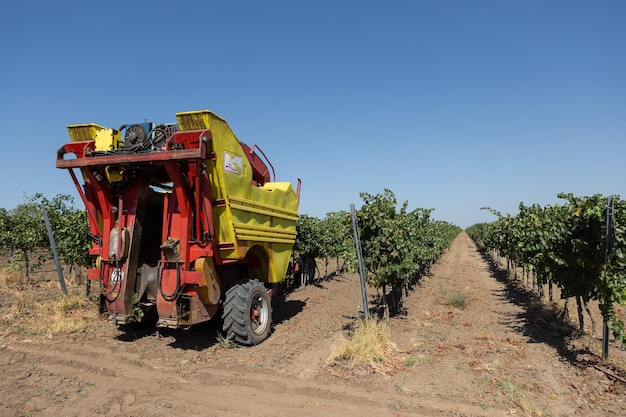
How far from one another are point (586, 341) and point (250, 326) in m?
6.10

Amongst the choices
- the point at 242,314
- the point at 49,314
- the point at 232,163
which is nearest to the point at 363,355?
the point at 242,314

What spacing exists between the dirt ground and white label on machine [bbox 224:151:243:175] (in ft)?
10.1

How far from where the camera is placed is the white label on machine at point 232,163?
6453mm

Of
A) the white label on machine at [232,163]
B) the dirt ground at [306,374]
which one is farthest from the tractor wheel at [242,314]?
the white label on machine at [232,163]

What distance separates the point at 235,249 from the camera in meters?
6.50

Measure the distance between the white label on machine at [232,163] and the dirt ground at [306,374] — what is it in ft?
10.1

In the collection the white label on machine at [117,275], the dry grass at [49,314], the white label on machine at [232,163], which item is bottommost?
the dry grass at [49,314]

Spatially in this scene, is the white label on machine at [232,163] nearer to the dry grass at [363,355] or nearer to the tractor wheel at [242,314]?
the tractor wheel at [242,314]

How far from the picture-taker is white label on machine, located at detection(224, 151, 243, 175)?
645 centimetres

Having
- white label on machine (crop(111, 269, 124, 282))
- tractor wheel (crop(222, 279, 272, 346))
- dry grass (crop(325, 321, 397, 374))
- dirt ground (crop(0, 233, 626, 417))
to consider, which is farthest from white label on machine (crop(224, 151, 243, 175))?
dry grass (crop(325, 321, 397, 374))

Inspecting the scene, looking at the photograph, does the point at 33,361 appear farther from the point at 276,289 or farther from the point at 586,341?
the point at 586,341

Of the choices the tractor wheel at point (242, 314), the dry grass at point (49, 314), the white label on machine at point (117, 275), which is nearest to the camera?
the white label on machine at point (117, 275)

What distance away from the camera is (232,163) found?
6633 mm

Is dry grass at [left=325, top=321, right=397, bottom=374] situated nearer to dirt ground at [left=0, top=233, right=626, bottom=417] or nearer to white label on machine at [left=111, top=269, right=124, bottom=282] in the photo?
dirt ground at [left=0, top=233, right=626, bottom=417]
